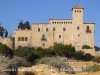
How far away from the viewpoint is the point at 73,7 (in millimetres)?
63188

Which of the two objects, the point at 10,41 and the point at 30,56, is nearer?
the point at 30,56

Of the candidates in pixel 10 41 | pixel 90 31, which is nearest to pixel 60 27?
pixel 90 31

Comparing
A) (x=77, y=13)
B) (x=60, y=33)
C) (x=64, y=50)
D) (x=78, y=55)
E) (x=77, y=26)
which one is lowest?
(x=78, y=55)

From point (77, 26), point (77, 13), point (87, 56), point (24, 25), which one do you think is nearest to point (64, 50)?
point (87, 56)

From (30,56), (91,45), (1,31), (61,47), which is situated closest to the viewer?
(30,56)

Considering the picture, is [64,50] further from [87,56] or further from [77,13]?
[77,13]

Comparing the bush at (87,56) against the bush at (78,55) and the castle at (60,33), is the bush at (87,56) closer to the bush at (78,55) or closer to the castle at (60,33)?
the bush at (78,55)

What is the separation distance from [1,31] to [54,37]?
17014 mm

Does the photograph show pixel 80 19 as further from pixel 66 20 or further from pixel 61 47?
pixel 61 47

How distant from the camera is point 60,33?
63.2 meters

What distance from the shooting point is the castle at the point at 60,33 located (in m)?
62.4

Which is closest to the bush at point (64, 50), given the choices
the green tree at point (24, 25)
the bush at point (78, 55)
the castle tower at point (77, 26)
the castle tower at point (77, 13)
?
the bush at point (78, 55)

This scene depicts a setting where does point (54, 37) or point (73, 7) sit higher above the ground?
point (73, 7)

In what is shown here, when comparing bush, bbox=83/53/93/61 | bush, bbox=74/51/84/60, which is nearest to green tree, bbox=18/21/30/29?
bush, bbox=74/51/84/60
